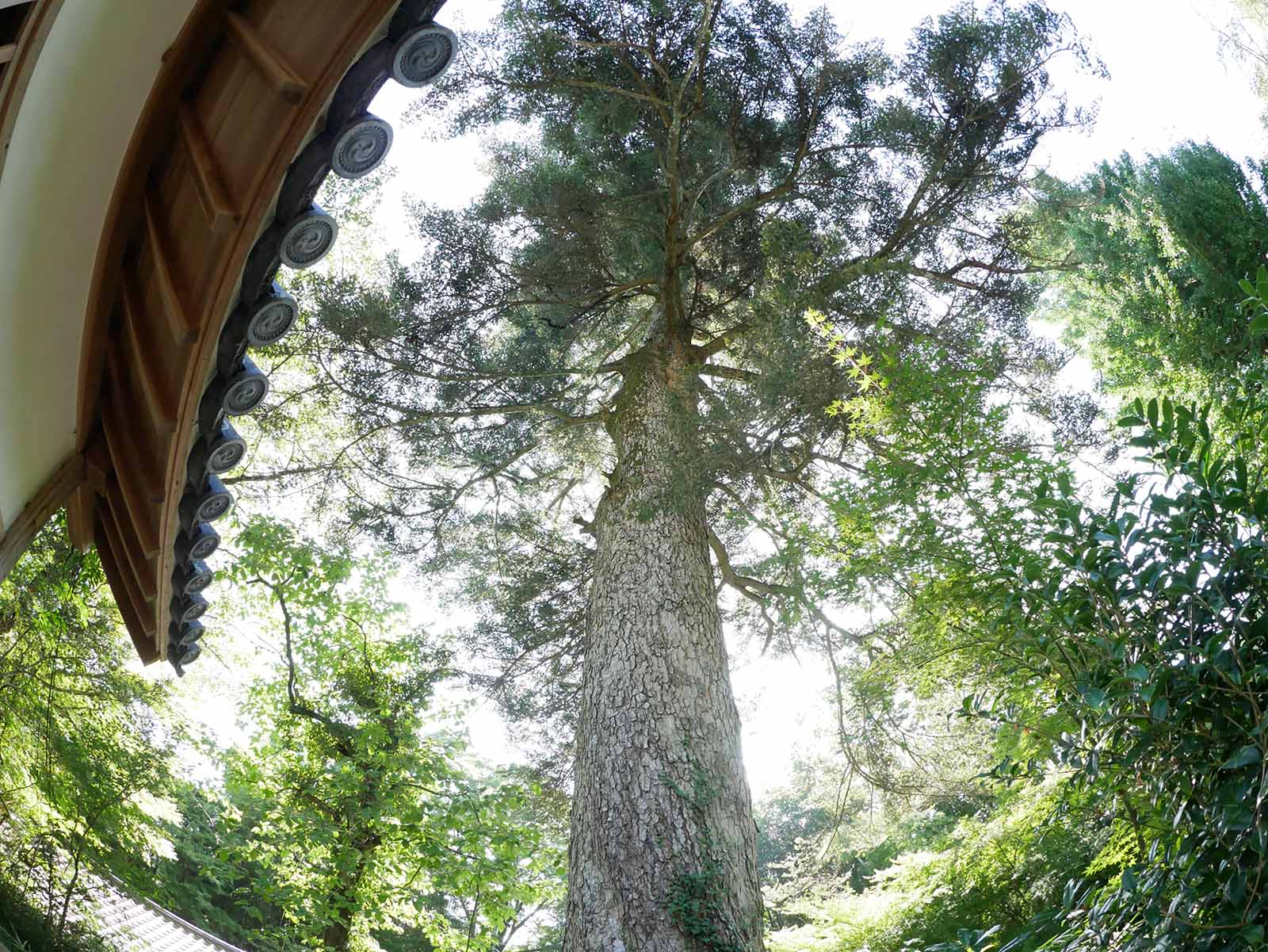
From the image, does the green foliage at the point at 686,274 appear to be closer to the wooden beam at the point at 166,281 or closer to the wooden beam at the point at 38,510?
the wooden beam at the point at 38,510

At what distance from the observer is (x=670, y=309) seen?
7832mm

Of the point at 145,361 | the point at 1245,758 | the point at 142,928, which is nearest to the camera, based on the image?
the point at 1245,758

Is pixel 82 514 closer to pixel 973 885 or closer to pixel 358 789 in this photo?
pixel 358 789

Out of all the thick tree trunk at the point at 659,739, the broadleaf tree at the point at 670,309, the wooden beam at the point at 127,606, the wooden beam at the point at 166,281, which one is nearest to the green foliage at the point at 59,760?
the broadleaf tree at the point at 670,309

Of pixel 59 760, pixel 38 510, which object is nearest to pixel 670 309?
pixel 38 510

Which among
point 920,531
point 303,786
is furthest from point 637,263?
point 303,786

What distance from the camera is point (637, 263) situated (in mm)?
8156

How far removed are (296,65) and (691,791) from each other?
149 inches

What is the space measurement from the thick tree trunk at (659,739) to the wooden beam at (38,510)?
9.91 feet

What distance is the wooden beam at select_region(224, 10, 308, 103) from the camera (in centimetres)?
275

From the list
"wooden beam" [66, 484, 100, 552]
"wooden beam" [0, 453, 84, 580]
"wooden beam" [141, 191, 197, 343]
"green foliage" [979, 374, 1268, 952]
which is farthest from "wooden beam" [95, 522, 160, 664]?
"green foliage" [979, 374, 1268, 952]

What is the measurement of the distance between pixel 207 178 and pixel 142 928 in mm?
11109

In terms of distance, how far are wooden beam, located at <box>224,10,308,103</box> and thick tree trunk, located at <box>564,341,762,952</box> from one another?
3.61m

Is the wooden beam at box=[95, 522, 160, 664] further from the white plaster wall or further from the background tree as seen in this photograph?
the background tree
